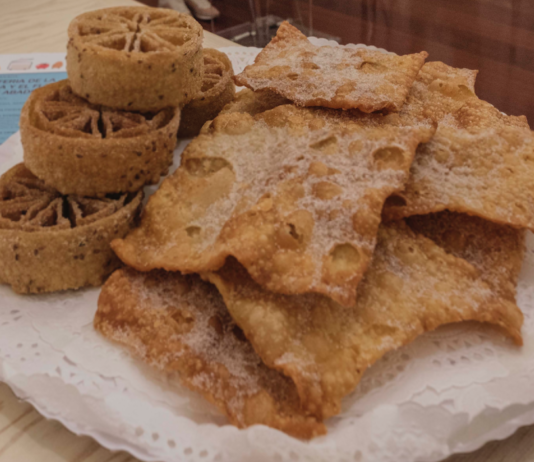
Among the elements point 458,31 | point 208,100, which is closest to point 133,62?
point 208,100

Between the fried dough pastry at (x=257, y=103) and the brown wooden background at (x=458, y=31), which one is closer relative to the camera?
the fried dough pastry at (x=257, y=103)

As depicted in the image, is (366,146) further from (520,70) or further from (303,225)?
(520,70)

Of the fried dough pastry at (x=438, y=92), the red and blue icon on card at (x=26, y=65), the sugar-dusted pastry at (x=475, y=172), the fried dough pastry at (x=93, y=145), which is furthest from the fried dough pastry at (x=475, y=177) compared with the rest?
the red and blue icon on card at (x=26, y=65)

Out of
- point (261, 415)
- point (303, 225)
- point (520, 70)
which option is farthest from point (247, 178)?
point (520, 70)

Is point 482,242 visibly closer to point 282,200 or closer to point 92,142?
point 282,200

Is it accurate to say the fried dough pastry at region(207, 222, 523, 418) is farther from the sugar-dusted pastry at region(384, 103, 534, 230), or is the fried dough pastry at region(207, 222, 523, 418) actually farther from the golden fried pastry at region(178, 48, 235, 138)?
the golden fried pastry at region(178, 48, 235, 138)

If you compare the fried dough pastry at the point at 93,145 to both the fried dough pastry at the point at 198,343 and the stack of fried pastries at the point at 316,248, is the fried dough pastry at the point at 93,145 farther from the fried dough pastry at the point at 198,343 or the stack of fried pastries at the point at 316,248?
the fried dough pastry at the point at 198,343
